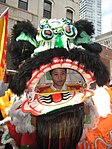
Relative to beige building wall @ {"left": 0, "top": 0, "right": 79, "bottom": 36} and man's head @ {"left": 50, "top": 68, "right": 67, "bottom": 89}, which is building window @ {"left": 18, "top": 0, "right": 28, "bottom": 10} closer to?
beige building wall @ {"left": 0, "top": 0, "right": 79, "bottom": 36}

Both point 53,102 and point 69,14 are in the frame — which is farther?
point 69,14

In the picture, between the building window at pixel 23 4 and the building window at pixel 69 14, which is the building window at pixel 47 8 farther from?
the building window at pixel 69 14

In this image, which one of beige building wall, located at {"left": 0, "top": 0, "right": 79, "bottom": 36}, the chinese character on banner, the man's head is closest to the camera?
the man's head

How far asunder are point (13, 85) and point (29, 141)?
427mm

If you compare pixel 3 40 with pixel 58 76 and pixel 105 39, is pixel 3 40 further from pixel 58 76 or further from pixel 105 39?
pixel 105 39

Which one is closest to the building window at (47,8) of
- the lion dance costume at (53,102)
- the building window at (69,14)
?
the building window at (69,14)

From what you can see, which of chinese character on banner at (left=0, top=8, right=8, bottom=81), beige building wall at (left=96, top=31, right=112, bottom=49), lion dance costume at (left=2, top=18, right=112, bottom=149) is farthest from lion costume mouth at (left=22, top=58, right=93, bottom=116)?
beige building wall at (left=96, top=31, right=112, bottom=49)

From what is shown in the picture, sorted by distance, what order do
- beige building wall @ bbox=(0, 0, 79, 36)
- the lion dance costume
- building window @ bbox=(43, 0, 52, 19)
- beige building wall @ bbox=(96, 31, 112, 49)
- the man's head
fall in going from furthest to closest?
beige building wall @ bbox=(96, 31, 112, 49) → building window @ bbox=(43, 0, 52, 19) → beige building wall @ bbox=(0, 0, 79, 36) → the man's head → the lion dance costume

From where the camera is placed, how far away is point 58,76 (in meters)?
1.81

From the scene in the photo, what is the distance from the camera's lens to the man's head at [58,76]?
5.81 feet

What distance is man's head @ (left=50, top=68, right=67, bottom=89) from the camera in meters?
1.77

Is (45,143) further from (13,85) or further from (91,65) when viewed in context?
(91,65)

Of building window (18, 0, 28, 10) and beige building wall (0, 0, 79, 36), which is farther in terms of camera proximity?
building window (18, 0, 28, 10)

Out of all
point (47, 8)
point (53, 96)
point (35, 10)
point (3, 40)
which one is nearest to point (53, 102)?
point (53, 96)
